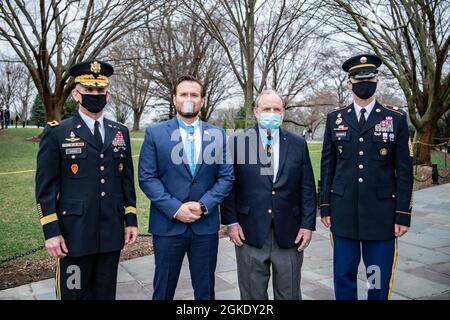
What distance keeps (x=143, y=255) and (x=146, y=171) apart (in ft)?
8.90

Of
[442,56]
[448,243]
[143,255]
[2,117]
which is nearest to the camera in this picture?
[143,255]

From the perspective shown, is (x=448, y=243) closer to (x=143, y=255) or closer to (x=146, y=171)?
(x=143, y=255)

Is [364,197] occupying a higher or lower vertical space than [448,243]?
higher

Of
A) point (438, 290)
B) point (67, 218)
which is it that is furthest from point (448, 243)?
point (67, 218)

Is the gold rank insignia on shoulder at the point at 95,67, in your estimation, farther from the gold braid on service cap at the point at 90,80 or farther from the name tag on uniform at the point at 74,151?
the name tag on uniform at the point at 74,151

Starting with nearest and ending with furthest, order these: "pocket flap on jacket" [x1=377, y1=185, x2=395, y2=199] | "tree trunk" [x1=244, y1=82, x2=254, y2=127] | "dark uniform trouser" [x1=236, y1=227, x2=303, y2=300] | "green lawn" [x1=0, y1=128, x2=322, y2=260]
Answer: "dark uniform trouser" [x1=236, y1=227, x2=303, y2=300], "pocket flap on jacket" [x1=377, y1=185, x2=395, y2=199], "green lawn" [x1=0, y1=128, x2=322, y2=260], "tree trunk" [x1=244, y1=82, x2=254, y2=127]

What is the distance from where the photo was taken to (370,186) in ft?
10.4

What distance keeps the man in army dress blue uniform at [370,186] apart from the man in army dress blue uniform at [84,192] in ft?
6.06

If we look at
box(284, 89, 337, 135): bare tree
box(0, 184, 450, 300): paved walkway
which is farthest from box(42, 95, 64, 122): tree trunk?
box(284, 89, 337, 135): bare tree

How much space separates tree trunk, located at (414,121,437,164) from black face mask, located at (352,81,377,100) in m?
12.5

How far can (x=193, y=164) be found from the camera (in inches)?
119

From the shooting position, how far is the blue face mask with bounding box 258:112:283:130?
304 cm

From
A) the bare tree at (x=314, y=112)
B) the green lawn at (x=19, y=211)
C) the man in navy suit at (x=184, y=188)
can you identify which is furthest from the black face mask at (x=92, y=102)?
the bare tree at (x=314, y=112)

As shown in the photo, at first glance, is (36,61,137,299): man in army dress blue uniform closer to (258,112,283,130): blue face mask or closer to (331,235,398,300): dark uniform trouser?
(258,112,283,130): blue face mask
